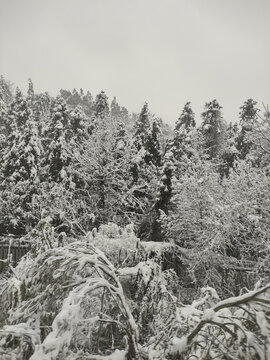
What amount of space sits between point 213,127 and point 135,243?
939 inches

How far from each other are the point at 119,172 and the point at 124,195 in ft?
6.73

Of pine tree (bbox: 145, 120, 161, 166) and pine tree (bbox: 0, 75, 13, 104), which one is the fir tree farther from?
pine tree (bbox: 0, 75, 13, 104)

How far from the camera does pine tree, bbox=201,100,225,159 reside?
1174 inches

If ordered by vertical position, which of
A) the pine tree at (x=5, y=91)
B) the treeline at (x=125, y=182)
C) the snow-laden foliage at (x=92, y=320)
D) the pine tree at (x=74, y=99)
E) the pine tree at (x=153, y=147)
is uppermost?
the pine tree at (x=74, y=99)

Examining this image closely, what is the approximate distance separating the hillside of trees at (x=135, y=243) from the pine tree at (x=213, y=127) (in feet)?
0.41

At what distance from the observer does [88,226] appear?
735 inches

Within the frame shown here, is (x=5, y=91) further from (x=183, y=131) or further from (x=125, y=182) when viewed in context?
(x=125, y=182)

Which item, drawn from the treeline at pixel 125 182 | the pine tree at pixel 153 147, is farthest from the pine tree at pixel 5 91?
the pine tree at pixel 153 147

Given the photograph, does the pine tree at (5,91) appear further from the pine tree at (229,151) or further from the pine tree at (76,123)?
the pine tree at (229,151)

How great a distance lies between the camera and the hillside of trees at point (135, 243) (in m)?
2.54

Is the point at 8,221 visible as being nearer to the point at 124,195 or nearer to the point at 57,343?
the point at 124,195

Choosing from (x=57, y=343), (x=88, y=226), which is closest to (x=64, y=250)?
(x=57, y=343)

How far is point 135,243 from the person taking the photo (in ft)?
Answer: 27.7

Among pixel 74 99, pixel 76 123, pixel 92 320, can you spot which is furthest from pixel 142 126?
pixel 74 99
